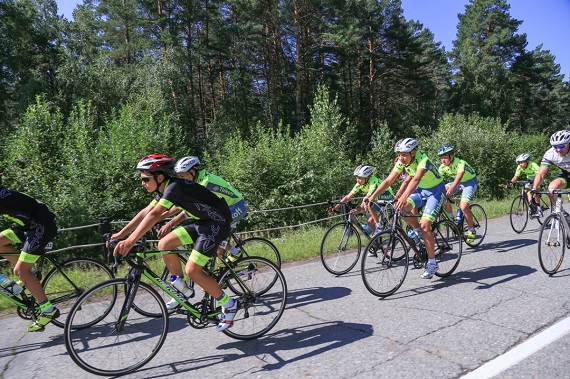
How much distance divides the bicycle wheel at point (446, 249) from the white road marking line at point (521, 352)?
2.15m

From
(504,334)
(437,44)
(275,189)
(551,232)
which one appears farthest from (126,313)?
(437,44)

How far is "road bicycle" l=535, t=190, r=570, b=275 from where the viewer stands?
609cm

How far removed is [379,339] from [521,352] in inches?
51.1

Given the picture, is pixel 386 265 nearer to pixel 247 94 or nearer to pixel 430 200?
pixel 430 200

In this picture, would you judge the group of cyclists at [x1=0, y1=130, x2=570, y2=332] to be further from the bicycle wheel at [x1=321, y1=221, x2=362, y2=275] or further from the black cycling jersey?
the bicycle wheel at [x1=321, y1=221, x2=362, y2=275]

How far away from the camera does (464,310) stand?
4863mm

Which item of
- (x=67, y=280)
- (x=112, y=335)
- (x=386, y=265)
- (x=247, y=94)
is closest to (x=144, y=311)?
(x=112, y=335)

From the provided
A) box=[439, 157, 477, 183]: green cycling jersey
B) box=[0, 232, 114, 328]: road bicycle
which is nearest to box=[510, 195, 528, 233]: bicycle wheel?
box=[439, 157, 477, 183]: green cycling jersey

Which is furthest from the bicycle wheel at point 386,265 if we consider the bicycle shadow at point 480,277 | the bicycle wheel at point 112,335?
the bicycle wheel at point 112,335

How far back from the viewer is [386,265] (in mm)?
5727

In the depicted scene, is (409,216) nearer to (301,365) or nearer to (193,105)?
(301,365)

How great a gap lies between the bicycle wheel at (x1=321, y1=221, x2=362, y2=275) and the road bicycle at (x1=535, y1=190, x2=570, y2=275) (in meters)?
2.90

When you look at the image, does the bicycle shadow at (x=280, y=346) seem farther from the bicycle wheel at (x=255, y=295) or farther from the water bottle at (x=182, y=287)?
the water bottle at (x=182, y=287)

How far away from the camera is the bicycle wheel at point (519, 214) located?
34.3 feet
